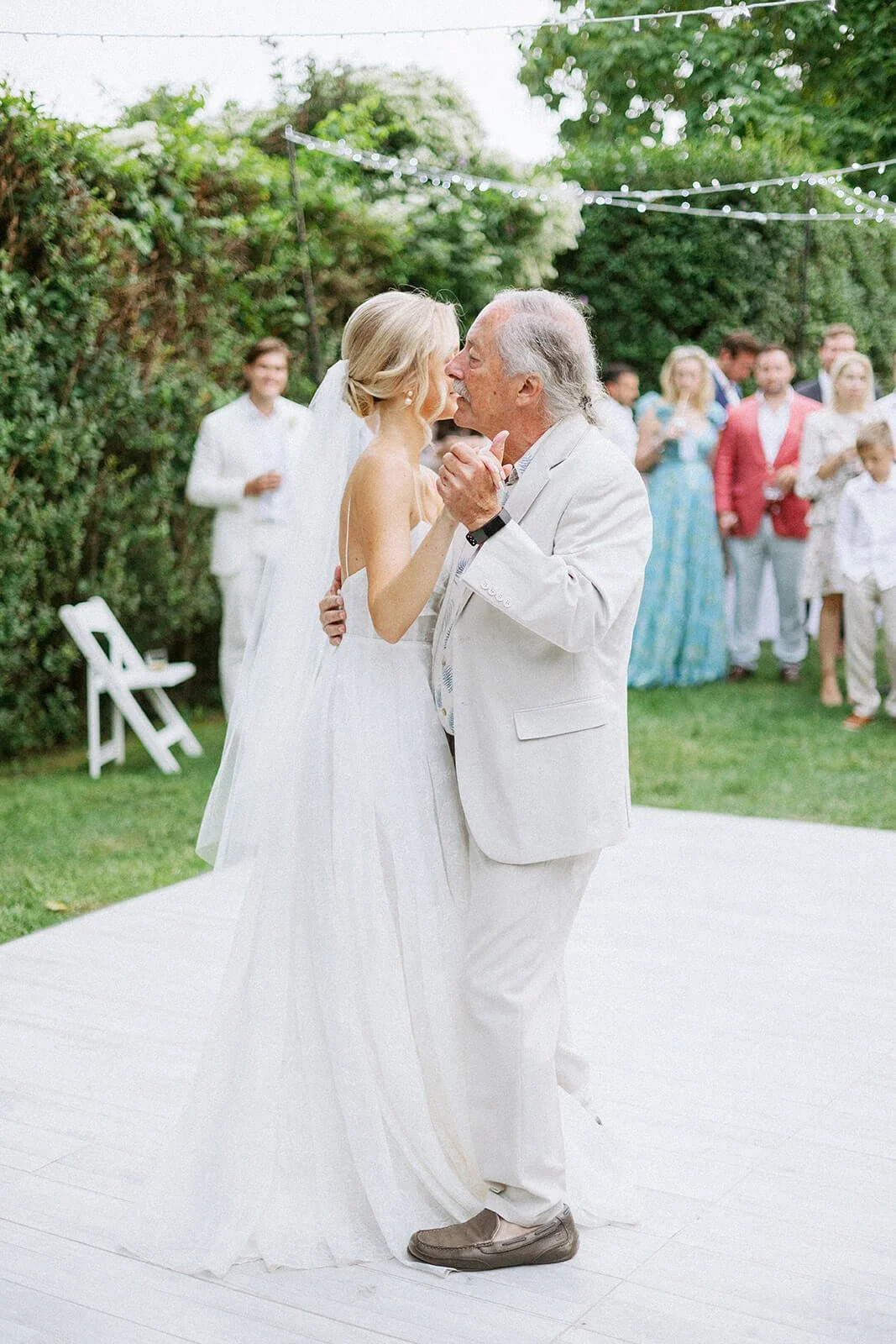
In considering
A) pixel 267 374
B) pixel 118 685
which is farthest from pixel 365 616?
pixel 267 374

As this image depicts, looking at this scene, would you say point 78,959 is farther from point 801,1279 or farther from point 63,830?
point 801,1279

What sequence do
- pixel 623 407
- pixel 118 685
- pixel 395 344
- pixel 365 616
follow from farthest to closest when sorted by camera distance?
pixel 623 407 < pixel 118 685 < pixel 365 616 < pixel 395 344

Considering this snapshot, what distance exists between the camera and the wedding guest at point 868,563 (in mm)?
7723

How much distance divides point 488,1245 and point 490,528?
124 centimetres

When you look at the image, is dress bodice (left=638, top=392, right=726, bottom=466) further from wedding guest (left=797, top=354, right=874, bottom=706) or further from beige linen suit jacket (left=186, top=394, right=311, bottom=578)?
beige linen suit jacket (left=186, top=394, right=311, bottom=578)

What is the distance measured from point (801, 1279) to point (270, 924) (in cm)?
113

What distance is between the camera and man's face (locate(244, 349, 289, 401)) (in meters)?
7.12

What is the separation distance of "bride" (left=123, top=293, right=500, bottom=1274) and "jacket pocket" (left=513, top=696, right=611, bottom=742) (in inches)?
11.8

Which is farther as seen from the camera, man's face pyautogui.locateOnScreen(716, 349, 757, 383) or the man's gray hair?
man's face pyautogui.locateOnScreen(716, 349, 757, 383)

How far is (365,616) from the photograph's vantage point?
281 centimetres

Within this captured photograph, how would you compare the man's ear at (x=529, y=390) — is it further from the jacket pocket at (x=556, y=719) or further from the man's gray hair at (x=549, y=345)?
the jacket pocket at (x=556, y=719)

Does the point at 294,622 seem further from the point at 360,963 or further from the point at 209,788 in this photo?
the point at 209,788

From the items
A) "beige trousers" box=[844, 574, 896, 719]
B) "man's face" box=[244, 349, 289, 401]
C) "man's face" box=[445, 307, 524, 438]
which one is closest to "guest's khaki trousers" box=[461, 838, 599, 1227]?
"man's face" box=[445, 307, 524, 438]

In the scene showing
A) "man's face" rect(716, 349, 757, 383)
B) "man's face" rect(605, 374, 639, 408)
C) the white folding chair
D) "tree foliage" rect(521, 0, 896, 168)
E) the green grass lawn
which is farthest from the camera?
"tree foliage" rect(521, 0, 896, 168)
